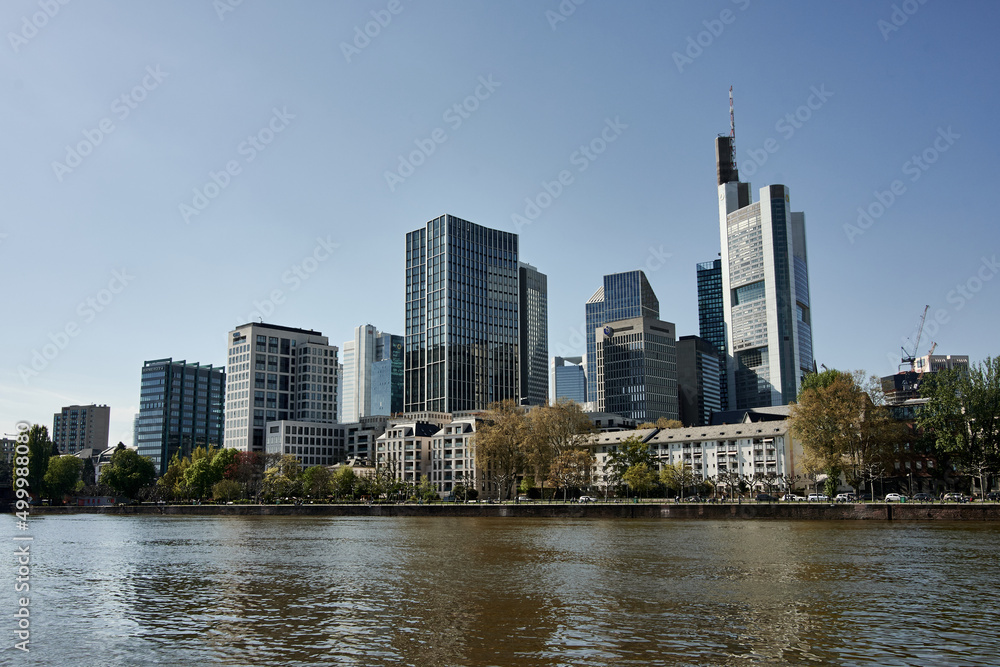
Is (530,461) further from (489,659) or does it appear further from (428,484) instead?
(489,659)

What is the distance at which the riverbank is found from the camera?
9638cm

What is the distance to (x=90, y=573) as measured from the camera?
53.5 meters

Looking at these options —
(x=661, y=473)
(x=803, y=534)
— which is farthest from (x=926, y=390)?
(x=803, y=534)

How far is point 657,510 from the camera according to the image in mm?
119750

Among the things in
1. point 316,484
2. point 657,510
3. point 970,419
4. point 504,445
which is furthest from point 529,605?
point 316,484

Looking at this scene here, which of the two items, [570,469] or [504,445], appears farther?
[504,445]

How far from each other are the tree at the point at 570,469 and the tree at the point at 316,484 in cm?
6212

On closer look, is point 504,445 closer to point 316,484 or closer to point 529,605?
point 316,484

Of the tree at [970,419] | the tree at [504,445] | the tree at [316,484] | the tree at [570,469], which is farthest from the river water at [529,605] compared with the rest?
the tree at [316,484]

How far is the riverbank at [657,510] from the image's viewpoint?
3794 inches

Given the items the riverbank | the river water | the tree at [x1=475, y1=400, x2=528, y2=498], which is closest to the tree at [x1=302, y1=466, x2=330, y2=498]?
the riverbank

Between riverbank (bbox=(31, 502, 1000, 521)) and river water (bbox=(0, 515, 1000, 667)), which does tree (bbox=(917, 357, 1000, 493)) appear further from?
river water (bbox=(0, 515, 1000, 667))

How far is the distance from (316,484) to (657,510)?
9181 cm

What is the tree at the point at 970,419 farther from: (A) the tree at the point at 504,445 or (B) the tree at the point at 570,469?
(A) the tree at the point at 504,445
